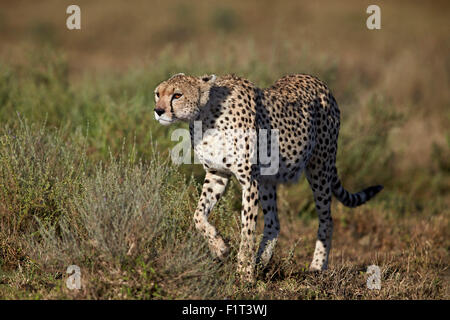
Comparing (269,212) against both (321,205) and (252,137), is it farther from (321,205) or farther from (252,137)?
(252,137)

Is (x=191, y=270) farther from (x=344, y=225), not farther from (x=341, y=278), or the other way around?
(x=344, y=225)

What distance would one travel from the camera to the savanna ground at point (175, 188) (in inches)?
152

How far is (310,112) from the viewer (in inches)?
193

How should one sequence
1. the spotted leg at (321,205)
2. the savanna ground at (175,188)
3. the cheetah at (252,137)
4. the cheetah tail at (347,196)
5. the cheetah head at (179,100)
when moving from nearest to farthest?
the savanna ground at (175,188) < the cheetah head at (179,100) < the cheetah at (252,137) < the spotted leg at (321,205) < the cheetah tail at (347,196)

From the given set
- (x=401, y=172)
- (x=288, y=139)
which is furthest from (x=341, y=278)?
(x=401, y=172)

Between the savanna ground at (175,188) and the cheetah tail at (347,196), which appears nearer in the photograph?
the savanna ground at (175,188)

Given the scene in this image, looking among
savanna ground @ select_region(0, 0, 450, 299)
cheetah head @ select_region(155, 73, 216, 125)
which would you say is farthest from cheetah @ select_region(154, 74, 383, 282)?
savanna ground @ select_region(0, 0, 450, 299)

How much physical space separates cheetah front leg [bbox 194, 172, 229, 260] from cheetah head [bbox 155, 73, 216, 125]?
0.51 metres

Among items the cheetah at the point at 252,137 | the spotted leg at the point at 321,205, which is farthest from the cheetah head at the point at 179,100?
the spotted leg at the point at 321,205

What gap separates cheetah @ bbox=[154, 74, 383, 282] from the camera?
13.9ft

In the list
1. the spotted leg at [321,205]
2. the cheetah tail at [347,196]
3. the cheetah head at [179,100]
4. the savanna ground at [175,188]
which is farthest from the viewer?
the cheetah tail at [347,196]

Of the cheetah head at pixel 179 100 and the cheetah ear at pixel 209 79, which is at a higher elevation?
the cheetah ear at pixel 209 79

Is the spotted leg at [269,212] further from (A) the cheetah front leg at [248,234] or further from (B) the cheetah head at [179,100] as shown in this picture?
(B) the cheetah head at [179,100]

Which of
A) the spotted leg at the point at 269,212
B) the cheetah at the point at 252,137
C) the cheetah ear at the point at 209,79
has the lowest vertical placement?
the spotted leg at the point at 269,212
